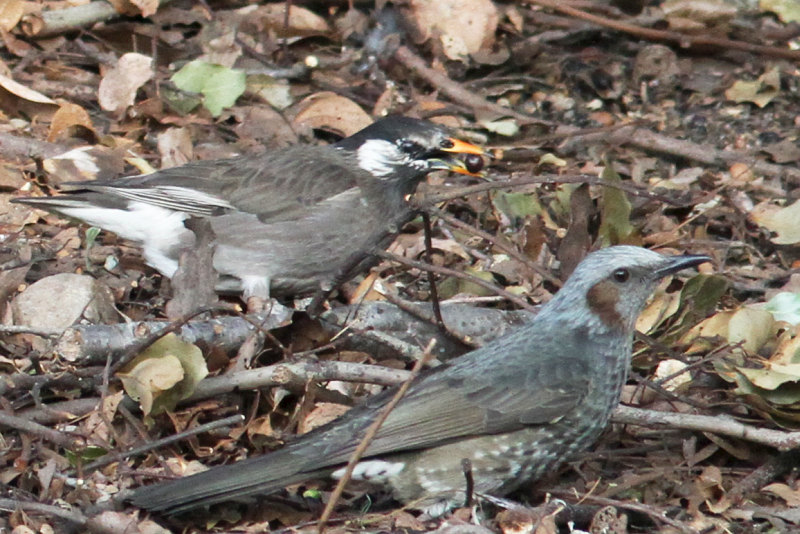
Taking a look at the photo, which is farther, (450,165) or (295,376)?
(450,165)

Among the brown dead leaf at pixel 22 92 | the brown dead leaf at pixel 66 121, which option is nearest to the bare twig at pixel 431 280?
the brown dead leaf at pixel 66 121

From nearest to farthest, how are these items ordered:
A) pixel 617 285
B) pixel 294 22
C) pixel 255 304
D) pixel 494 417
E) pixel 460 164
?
pixel 494 417 → pixel 617 285 → pixel 255 304 → pixel 460 164 → pixel 294 22

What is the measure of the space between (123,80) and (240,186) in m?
1.48

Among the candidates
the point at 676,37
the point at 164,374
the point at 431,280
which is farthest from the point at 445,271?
the point at 676,37

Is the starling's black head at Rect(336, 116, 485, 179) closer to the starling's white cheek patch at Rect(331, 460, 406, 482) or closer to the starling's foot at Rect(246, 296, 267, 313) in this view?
the starling's foot at Rect(246, 296, 267, 313)

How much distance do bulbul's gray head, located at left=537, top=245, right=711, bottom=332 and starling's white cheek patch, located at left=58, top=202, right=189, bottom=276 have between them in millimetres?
2231

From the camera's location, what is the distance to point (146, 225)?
22.4 ft

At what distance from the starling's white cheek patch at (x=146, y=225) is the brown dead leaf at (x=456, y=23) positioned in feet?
9.30

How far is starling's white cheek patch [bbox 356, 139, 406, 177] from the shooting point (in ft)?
23.7

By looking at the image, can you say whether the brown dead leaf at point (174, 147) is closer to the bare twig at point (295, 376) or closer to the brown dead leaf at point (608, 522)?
the bare twig at point (295, 376)

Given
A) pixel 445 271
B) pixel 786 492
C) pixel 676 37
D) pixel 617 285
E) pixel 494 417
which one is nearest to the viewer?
pixel 494 417

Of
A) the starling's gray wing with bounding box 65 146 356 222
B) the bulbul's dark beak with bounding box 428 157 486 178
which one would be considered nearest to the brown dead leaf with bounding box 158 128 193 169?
the starling's gray wing with bounding box 65 146 356 222

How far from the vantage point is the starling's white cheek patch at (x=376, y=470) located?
5211 mm

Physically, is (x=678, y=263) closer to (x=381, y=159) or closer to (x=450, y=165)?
(x=450, y=165)
